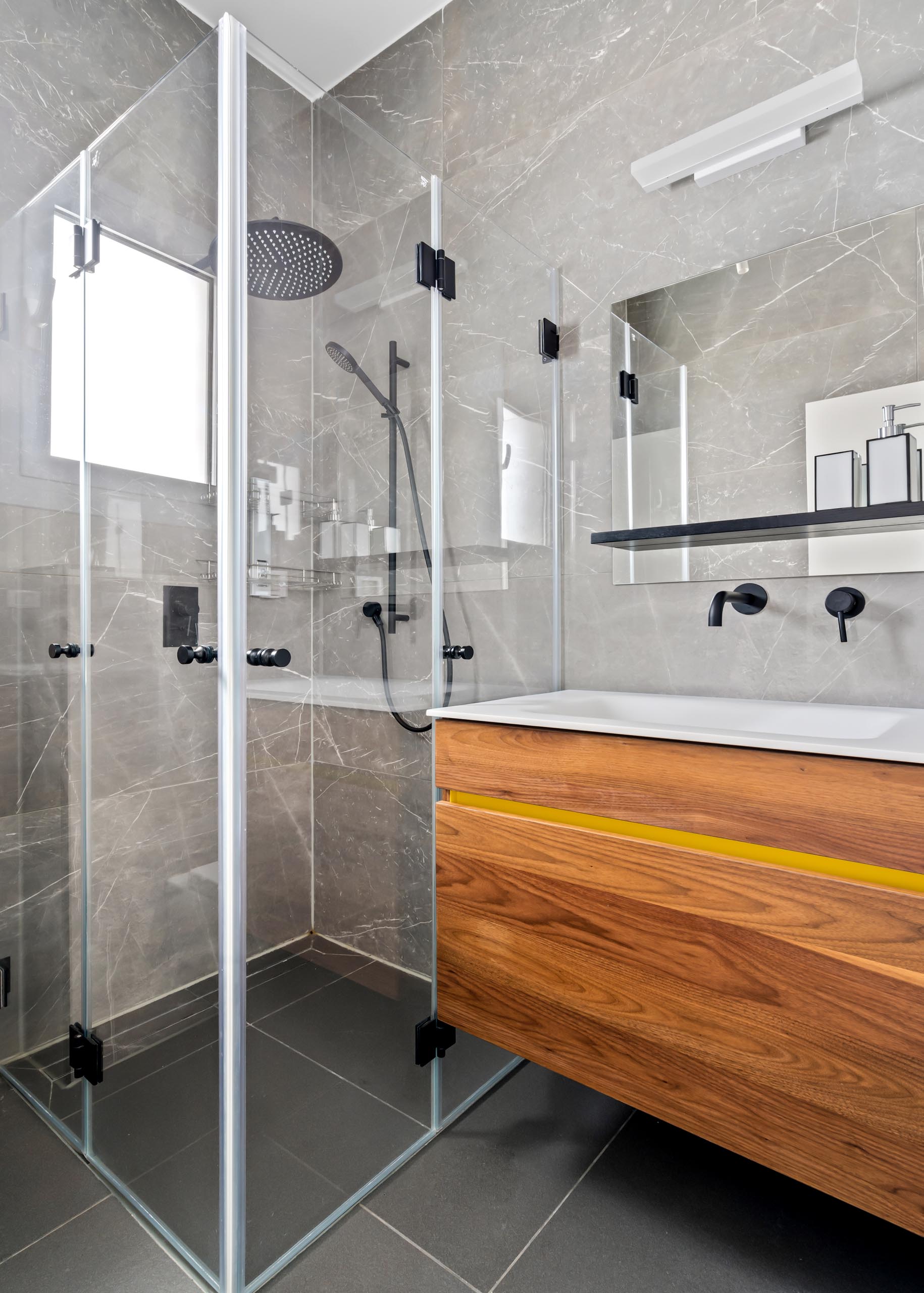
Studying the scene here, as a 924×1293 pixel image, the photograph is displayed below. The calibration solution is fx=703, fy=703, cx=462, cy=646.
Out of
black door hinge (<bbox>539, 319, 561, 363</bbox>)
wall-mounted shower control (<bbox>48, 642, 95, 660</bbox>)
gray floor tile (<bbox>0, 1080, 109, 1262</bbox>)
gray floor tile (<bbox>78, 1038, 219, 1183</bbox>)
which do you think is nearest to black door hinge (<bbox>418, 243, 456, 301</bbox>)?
black door hinge (<bbox>539, 319, 561, 363</bbox>)

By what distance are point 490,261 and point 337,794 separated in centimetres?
126

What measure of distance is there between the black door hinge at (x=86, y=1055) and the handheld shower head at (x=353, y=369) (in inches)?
53.2

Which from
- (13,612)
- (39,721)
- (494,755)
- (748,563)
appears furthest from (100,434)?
(748,563)

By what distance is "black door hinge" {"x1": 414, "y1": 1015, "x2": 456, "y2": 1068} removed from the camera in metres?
1.46

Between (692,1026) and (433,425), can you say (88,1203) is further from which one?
(433,425)

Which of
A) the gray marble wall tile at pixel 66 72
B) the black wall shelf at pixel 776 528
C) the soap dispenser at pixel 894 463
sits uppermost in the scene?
the gray marble wall tile at pixel 66 72

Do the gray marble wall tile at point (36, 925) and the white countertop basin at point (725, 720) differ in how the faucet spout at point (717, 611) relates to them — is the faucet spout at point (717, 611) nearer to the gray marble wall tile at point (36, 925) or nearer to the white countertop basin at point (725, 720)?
the white countertop basin at point (725, 720)

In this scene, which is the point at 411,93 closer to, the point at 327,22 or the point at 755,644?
the point at 327,22

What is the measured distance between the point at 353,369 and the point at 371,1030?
1.26 metres

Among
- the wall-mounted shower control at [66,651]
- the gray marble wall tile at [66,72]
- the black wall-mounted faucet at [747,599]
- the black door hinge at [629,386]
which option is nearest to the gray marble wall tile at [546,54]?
the black door hinge at [629,386]

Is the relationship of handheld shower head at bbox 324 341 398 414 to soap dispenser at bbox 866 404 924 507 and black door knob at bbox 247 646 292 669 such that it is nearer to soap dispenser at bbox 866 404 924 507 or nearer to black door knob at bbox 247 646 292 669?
black door knob at bbox 247 646 292 669

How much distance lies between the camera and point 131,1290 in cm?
112

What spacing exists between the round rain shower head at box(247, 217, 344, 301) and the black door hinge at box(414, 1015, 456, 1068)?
4.66 feet

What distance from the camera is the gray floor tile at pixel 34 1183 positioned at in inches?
49.6
